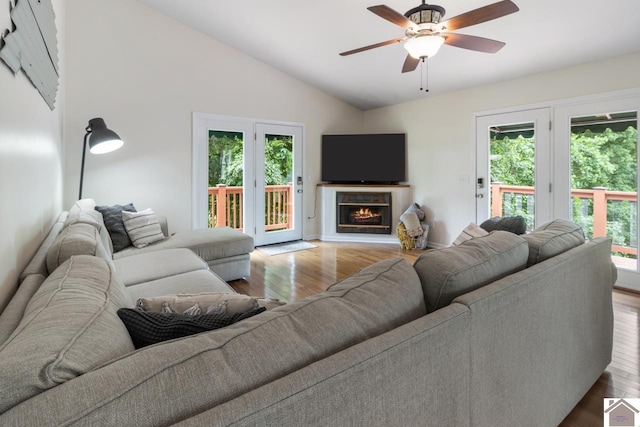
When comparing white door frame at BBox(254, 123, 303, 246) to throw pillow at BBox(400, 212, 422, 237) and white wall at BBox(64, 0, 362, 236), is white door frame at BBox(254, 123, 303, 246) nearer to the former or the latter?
white wall at BBox(64, 0, 362, 236)

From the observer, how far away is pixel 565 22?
3045 mm

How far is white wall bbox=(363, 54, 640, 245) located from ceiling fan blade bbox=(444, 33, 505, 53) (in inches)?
71.8

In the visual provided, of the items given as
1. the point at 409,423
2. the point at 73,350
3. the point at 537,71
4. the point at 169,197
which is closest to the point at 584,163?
the point at 537,71

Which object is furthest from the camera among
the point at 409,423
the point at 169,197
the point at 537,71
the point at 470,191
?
the point at 470,191

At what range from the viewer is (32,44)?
5.13ft

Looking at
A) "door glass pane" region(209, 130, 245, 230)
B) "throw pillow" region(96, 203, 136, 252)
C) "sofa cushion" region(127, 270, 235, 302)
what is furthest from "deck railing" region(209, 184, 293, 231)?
"sofa cushion" region(127, 270, 235, 302)

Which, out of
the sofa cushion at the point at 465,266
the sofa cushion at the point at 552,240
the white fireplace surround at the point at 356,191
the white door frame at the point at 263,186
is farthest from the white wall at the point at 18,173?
the white fireplace surround at the point at 356,191

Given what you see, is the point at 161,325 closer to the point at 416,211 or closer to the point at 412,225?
the point at 412,225

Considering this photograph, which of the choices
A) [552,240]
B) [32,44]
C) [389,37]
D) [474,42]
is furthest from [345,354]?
[389,37]

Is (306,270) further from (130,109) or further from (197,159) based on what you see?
(130,109)

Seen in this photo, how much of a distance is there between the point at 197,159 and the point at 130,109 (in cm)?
96

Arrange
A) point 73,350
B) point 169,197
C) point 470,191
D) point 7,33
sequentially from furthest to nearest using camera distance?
point 470,191 < point 169,197 < point 7,33 < point 73,350

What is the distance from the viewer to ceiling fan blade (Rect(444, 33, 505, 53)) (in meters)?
2.48

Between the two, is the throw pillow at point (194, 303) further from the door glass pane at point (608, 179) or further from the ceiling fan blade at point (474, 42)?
the door glass pane at point (608, 179)
